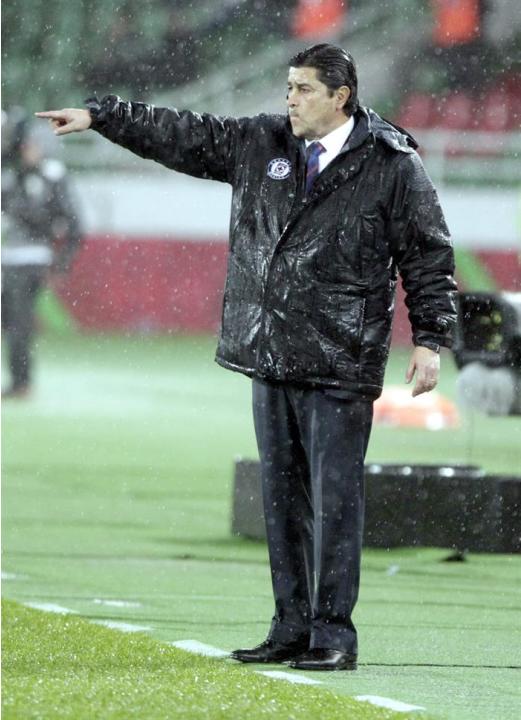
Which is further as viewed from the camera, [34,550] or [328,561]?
[34,550]

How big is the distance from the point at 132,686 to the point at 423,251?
109 cm

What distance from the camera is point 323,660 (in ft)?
12.7

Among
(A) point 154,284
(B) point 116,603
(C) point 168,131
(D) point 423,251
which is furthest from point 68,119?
(A) point 154,284

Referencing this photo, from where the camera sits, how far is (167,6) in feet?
65.9

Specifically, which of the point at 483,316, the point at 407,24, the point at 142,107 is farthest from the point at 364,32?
the point at 142,107

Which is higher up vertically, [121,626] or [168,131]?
[168,131]

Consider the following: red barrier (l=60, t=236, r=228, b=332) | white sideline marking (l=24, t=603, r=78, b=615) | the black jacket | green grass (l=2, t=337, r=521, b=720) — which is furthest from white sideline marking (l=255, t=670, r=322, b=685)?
red barrier (l=60, t=236, r=228, b=332)

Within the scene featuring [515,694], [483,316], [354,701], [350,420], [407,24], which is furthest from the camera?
[407,24]

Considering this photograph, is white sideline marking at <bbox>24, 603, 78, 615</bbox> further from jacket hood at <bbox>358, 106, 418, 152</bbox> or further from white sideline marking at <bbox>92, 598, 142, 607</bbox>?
jacket hood at <bbox>358, 106, 418, 152</bbox>

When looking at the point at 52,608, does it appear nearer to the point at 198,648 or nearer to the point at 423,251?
the point at 198,648

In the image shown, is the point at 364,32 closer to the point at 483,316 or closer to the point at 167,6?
the point at 167,6

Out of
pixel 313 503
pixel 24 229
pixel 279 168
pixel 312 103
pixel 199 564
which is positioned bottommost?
pixel 199 564

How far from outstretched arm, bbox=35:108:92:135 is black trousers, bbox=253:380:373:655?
67cm

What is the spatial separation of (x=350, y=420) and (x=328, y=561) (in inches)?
12.0
